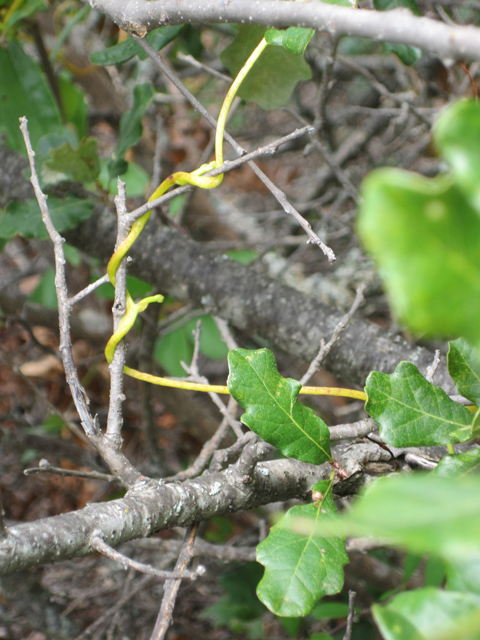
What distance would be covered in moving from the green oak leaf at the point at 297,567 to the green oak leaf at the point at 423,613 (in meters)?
0.16

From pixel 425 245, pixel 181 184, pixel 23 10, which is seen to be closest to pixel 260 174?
pixel 181 184

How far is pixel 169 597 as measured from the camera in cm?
53

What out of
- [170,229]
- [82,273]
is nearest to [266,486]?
[170,229]

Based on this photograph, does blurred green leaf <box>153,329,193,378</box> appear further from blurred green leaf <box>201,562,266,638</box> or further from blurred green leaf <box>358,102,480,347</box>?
blurred green leaf <box>358,102,480,347</box>

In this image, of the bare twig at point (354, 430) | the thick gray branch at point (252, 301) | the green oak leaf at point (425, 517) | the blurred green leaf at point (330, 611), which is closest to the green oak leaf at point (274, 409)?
the bare twig at point (354, 430)

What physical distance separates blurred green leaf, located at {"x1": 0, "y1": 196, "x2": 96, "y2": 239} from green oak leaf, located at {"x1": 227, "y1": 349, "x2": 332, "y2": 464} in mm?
647

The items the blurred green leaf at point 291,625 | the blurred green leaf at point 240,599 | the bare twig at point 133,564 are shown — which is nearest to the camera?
the bare twig at point 133,564

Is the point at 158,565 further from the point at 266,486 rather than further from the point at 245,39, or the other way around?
the point at 245,39

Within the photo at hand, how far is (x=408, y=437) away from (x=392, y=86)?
191 cm

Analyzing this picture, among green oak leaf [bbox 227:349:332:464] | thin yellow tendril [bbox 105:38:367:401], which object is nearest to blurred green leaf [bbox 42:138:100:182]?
thin yellow tendril [bbox 105:38:367:401]

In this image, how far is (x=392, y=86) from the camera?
6.64 ft

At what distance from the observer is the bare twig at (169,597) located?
0.50 m

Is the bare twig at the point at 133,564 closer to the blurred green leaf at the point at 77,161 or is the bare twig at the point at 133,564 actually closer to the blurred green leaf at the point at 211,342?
the blurred green leaf at the point at 77,161

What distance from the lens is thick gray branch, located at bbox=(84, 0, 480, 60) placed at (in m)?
0.33
